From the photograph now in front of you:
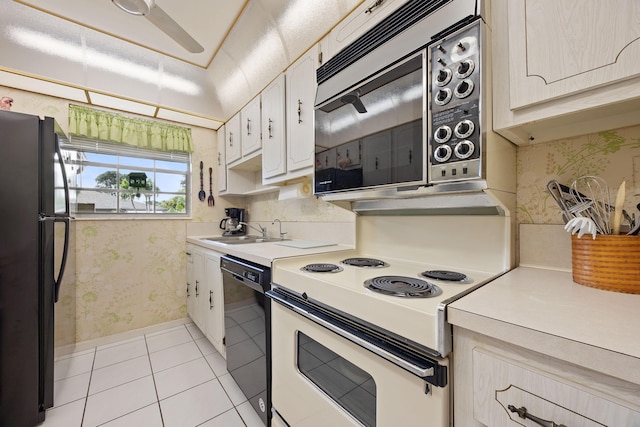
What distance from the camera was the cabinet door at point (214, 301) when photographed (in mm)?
1945

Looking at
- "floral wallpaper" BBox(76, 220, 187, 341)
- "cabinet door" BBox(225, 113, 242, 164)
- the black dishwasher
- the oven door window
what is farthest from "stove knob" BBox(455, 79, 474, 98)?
"floral wallpaper" BBox(76, 220, 187, 341)

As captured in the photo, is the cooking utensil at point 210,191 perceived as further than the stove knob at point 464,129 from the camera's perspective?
Yes

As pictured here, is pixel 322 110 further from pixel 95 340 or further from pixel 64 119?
pixel 95 340

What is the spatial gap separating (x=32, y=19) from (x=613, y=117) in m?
3.33

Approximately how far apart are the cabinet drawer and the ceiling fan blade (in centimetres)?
194

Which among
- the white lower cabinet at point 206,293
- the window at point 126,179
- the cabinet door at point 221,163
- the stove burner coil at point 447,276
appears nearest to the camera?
the stove burner coil at point 447,276

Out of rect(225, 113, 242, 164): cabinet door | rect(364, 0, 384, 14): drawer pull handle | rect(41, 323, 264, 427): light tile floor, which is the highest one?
rect(364, 0, 384, 14): drawer pull handle

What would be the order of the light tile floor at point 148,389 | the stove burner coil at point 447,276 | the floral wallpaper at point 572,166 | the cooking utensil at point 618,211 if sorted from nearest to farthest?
the cooking utensil at point 618,211 → the floral wallpaper at point 572,166 → the stove burner coil at point 447,276 → the light tile floor at point 148,389

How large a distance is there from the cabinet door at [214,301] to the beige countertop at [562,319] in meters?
1.74

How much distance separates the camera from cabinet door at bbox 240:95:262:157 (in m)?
2.19

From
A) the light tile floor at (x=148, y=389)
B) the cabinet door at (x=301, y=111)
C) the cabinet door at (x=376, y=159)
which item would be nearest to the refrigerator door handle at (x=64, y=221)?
the light tile floor at (x=148, y=389)

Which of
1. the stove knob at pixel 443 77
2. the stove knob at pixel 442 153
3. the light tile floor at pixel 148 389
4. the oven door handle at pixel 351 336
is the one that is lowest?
the light tile floor at pixel 148 389

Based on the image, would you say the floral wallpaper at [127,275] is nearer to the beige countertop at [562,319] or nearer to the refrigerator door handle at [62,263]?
the refrigerator door handle at [62,263]

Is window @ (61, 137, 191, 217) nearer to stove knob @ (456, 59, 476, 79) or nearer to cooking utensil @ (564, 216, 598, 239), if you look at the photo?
stove knob @ (456, 59, 476, 79)
